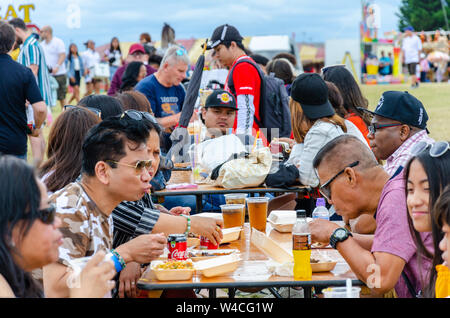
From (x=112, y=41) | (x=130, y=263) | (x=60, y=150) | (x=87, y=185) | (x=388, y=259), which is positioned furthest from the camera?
(x=112, y=41)

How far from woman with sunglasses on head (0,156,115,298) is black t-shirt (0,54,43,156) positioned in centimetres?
501

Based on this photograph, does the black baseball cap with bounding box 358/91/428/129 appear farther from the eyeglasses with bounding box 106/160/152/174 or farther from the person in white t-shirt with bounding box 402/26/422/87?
the person in white t-shirt with bounding box 402/26/422/87

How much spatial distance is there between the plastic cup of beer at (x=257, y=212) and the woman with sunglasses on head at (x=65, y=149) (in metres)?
1.10

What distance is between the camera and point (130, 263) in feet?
10.1

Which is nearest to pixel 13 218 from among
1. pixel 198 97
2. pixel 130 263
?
pixel 130 263

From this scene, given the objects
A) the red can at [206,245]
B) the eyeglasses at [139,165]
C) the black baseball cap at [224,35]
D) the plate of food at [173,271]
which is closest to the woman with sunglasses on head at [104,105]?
the red can at [206,245]

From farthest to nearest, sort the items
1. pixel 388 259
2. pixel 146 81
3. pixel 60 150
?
pixel 146 81 → pixel 60 150 → pixel 388 259

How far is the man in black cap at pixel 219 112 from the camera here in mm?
6074

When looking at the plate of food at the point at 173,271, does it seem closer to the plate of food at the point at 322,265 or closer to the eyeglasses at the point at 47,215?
the plate of food at the point at 322,265

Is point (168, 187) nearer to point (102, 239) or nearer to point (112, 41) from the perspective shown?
point (102, 239)

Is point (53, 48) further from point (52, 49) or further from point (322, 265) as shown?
point (322, 265)

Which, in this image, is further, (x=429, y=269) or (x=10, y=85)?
(x=10, y=85)

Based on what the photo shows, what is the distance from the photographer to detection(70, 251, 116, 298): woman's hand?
1935mm

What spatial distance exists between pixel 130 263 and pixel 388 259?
1289 millimetres
